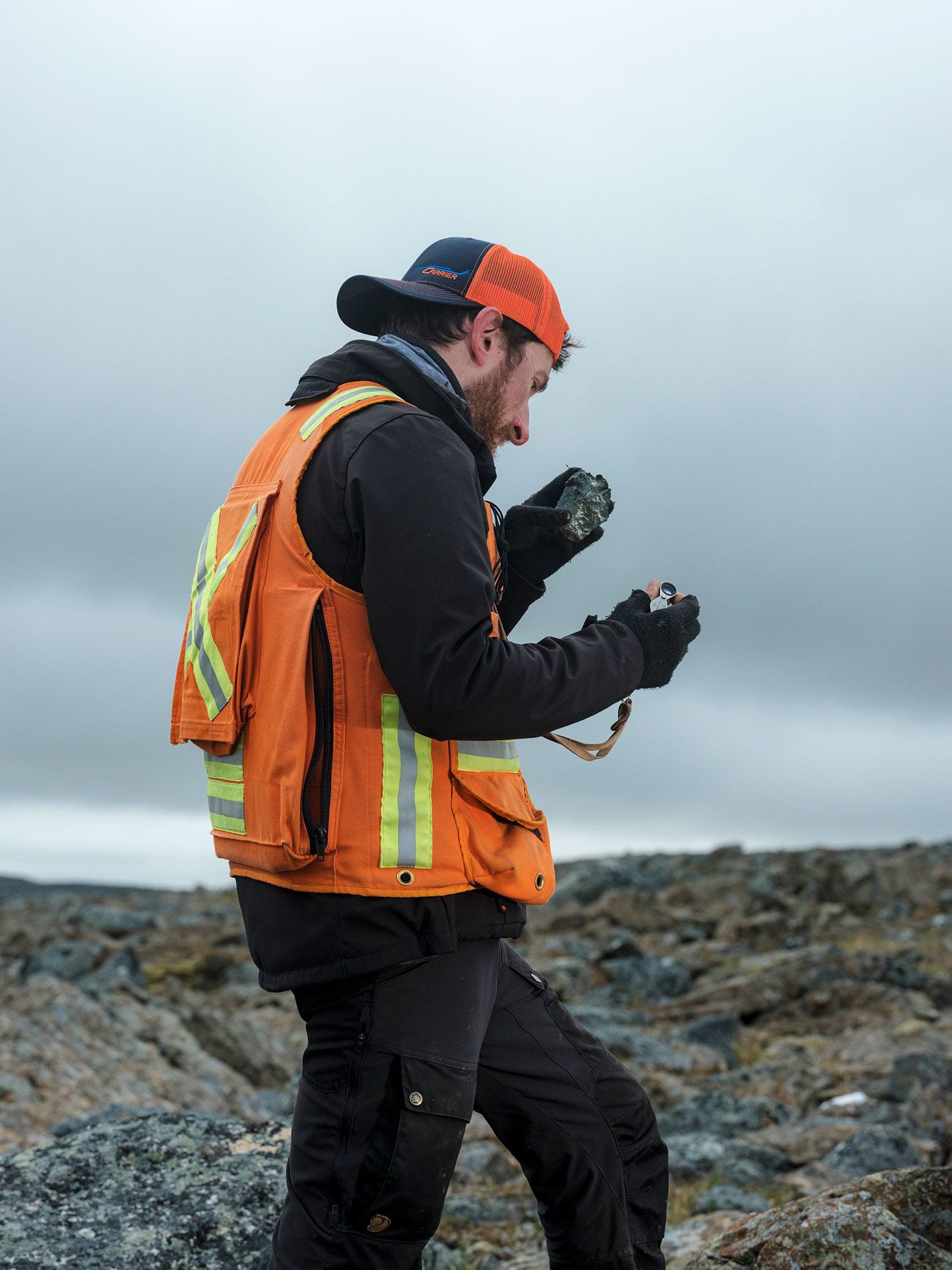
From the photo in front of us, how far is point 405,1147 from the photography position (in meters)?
2.53

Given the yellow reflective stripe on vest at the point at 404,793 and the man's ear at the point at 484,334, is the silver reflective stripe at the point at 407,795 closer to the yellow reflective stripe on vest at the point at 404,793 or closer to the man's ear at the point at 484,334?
the yellow reflective stripe on vest at the point at 404,793

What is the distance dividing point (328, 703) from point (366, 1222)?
3.59 feet

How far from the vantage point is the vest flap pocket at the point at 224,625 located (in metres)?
2.70

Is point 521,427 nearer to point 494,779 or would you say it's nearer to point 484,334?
point 484,334

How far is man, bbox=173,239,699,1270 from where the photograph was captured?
2.51 m

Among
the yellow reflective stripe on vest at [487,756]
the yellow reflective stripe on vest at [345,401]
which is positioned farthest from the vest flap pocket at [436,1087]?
the yellow reflective stripe on vest at [345,401]

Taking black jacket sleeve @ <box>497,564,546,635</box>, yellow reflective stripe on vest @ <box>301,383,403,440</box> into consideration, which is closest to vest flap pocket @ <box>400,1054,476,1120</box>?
black jacket sleeve @ <box>497,564,546,635</box>

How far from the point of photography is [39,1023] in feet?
29.0

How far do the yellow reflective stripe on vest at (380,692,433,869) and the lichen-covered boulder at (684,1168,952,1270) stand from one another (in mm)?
1787

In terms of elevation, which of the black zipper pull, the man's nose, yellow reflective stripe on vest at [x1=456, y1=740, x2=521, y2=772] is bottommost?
the black zipper pull

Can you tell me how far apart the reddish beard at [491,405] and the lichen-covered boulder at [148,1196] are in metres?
2.64

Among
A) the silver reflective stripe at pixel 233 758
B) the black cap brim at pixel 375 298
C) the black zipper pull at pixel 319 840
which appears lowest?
the black zipper pull at pixel 319 840

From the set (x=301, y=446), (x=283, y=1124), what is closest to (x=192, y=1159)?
(x=283, y=1124)

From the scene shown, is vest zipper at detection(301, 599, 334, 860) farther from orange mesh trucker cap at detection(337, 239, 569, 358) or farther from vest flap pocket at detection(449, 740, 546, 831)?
orange mesh trucker cap at detection(337, 239, 569, 358)
